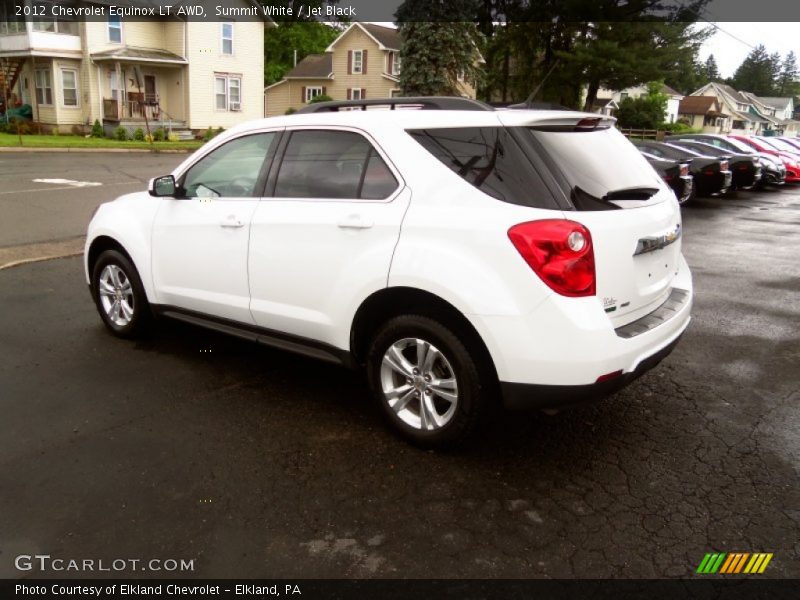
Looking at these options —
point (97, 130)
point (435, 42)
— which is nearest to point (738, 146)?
point (435, 42)

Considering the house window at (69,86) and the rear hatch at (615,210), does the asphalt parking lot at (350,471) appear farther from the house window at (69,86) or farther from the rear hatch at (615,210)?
the house window at (69,86)

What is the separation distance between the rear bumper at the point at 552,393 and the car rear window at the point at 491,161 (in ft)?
2.85

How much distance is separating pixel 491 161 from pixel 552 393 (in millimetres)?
1199

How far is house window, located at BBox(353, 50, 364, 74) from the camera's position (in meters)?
49.2

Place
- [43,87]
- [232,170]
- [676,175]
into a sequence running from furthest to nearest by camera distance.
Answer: [43,87]
[676,175]
[232,170]

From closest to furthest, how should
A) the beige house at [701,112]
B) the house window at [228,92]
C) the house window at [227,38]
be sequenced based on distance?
the house window at [227,38] < the house window at [228,92] < the beige house at [701,112]

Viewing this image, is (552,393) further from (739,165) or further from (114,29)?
(114,29)

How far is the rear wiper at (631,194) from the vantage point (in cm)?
351

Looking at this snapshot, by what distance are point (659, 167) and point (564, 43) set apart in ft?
75.7

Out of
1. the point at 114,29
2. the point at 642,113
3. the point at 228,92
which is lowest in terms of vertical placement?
the point at 228,92

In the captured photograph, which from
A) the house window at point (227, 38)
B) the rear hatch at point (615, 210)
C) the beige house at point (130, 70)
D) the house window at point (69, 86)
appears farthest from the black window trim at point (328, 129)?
the house window at point (227, 38)

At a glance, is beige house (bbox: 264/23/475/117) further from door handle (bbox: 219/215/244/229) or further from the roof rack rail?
door handle (bbox: 219/215/244/229)

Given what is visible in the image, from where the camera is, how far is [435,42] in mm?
21031
